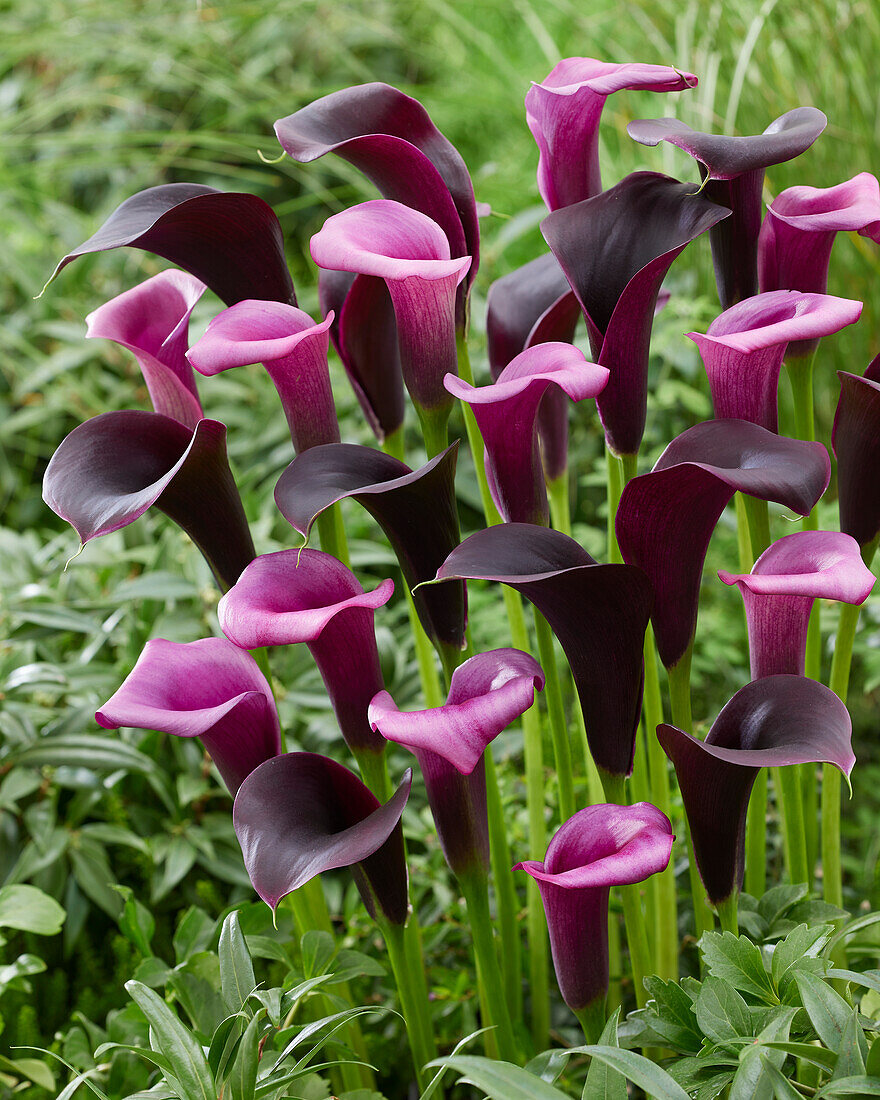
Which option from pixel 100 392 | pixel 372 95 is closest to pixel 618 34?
pixel 100 392

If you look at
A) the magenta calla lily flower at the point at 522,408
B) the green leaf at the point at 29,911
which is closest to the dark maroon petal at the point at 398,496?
the magenta calla lily flower at the point at 522,408

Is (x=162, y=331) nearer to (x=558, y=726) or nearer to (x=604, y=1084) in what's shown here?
(x=558, y=726)

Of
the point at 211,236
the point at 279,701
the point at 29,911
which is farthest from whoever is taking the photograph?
the point at 279,701

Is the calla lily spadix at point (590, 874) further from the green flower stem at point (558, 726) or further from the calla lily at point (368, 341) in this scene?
the calla lily at point (368, 341)

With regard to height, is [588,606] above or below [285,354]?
below

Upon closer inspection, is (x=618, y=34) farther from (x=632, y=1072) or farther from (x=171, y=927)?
(x=632, y=1072)

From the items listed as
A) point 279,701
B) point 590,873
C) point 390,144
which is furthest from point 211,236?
point 279,701

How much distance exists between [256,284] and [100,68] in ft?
7.39

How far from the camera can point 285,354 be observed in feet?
1.20

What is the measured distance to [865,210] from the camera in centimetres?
41

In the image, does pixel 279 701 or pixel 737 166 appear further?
pixel 279 701

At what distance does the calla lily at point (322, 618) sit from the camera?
13.7 inches

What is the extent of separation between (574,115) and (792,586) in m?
0.24

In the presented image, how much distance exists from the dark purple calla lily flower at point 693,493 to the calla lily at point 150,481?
0.18 metres
